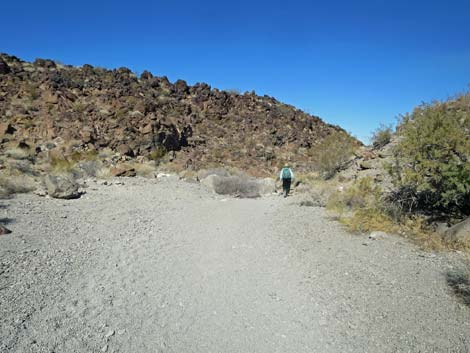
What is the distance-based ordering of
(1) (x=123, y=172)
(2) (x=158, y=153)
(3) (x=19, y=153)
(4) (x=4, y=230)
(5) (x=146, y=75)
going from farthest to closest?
(5) (x=146, y=75) < (2) (x=158, y=153) < (3) (x=19, y=153) < (1) (x=123, y=172) < (4) (x=4, y=230)

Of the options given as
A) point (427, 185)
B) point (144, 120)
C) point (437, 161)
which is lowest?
point (427, 185)

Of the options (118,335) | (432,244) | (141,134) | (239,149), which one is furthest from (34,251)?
(239,149)

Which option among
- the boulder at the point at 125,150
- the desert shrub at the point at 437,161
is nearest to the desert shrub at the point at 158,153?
the boulder at the point at 125,150

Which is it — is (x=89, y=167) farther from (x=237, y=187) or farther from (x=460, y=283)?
(x=460, y=283)

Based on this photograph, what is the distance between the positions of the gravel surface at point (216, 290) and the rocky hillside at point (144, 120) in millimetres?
14692

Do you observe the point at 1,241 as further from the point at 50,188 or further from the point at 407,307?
the point at 407,307

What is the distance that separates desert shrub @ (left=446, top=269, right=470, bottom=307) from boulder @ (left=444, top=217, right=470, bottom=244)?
1282 mm

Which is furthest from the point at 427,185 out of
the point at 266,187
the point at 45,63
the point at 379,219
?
the point at 45,63

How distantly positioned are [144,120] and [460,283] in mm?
23007

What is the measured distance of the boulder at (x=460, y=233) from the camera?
613 cm

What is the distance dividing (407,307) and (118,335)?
3414mm

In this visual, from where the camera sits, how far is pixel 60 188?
421 inches

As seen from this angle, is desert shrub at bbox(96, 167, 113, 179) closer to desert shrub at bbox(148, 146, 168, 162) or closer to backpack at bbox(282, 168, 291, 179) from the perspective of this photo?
desert shrub at bbox(148, 146, 168, 162)

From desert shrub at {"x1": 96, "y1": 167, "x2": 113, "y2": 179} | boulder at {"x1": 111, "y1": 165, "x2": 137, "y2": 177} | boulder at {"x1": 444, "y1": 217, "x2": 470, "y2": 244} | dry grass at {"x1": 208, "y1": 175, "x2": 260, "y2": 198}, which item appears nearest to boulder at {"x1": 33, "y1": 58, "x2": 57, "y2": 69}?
desert shrub at {"x1": 96, "y1": 167, "x2": 113, "y2": 179}
